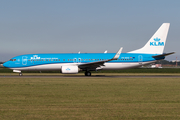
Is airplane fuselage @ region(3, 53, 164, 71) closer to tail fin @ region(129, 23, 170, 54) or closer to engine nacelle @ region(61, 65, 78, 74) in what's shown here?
tail fin @ region(129, 23, 170, 54)

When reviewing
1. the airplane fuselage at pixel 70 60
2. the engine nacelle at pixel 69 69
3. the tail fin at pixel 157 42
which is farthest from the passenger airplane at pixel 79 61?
the engine nacelle at pixel 69 69

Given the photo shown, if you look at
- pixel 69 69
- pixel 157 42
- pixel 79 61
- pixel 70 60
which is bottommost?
Answer: pixel 69 69

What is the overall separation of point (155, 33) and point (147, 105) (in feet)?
85.9

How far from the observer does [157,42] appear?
33.7m

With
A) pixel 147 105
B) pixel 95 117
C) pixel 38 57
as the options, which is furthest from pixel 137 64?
pixel 95 117

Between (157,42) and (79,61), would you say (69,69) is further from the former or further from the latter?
(157,42)

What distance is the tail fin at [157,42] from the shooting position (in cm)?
3350

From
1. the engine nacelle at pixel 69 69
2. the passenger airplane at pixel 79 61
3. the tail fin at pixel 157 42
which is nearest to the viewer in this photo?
the engine nacelle at pixel 69 69

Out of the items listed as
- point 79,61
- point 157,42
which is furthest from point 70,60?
point 157,42

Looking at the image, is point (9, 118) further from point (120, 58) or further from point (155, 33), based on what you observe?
point (155, 33)

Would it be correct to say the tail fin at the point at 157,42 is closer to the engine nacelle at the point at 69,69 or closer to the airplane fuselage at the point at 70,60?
the airplane fuselage at the point at 70,60

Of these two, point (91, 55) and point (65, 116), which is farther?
point (91, 55)

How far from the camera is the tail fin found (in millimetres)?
33500

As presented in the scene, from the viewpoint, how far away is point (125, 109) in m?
8.72
